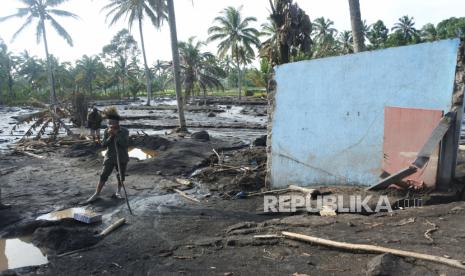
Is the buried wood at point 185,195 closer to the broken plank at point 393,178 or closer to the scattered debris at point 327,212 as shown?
the scattered debris at point 327,212

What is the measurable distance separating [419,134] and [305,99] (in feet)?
6.91

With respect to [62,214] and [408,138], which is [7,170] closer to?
[62,214]

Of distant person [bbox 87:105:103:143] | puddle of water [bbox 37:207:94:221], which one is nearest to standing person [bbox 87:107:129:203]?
puddle of water [bbox 37:207:94:221]

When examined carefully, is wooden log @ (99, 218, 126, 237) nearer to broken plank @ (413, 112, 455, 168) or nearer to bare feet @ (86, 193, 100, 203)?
bare feet @ (86, 193, 100, 203)

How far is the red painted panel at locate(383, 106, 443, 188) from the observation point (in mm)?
5783

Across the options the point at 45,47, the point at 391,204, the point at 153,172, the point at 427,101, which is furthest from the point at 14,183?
the point at 45,47

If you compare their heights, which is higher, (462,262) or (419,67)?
(419,67)

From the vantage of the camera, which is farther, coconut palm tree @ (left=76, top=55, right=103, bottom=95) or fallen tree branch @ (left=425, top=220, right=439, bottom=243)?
coconut palm tree @ (left=76, top=55, right=103, bottom=95)

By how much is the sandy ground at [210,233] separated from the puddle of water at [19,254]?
0.14 meters

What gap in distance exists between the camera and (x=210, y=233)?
18.7ft

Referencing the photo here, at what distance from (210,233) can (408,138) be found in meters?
3.29

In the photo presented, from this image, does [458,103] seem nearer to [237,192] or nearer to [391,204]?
[391,204]

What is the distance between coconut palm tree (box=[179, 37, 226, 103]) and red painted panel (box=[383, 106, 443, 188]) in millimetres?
34651

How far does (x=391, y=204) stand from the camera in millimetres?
5852
